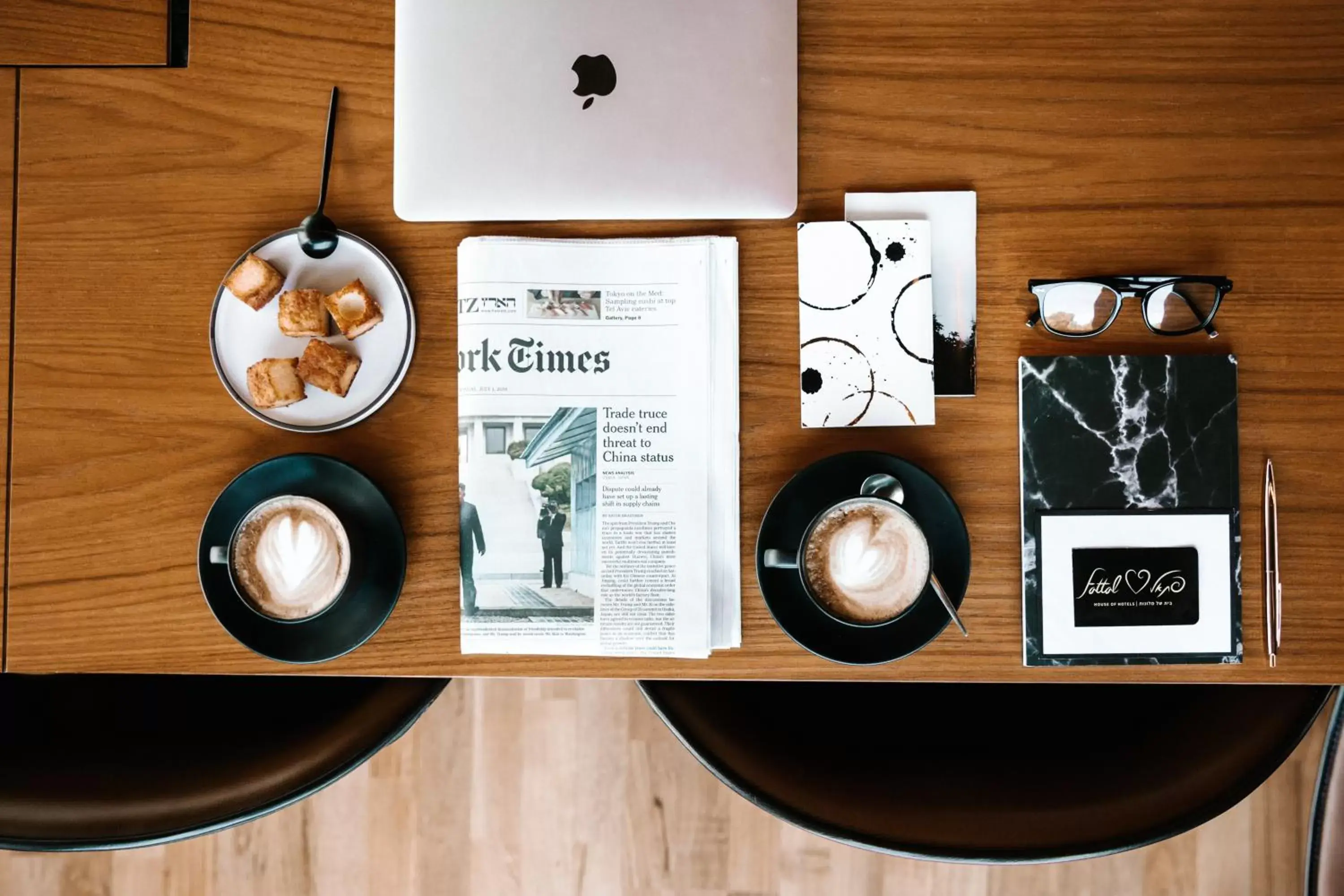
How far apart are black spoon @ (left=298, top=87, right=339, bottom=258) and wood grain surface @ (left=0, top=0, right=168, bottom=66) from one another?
193 mm

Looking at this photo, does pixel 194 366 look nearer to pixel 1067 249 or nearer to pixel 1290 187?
pixel 1067 249

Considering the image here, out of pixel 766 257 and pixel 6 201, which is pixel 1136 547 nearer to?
pixel 766 257

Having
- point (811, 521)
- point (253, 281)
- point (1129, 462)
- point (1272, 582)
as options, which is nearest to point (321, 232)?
point (253, 281)

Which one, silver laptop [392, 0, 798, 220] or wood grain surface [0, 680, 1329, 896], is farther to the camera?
wood grain surface [0, 680, 1329, 896]

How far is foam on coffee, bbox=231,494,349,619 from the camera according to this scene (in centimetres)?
76

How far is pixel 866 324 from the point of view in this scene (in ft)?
2.57

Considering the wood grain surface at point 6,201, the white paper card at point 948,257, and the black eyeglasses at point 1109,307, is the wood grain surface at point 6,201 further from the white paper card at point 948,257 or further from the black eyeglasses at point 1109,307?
the black eyeglasses at point 1109,307

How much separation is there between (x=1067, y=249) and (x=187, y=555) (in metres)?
0.89

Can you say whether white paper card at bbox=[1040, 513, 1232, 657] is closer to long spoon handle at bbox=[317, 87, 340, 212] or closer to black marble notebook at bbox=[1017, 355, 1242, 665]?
black marble notebook at bbox=[1017, 355, 1242, 665]

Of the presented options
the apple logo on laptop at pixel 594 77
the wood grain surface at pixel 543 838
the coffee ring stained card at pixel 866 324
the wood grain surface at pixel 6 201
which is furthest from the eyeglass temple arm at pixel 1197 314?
the wood grain surface at pixel 6 201

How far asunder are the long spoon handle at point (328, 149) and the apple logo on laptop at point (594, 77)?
241mm

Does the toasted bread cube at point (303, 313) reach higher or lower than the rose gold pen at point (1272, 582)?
higher

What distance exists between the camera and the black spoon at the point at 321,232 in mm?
785

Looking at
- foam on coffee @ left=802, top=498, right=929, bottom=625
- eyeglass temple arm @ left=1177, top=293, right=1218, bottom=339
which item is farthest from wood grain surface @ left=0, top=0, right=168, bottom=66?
eyeglass temple arm @ left=1177, top=293, right=1218, bottom=339
